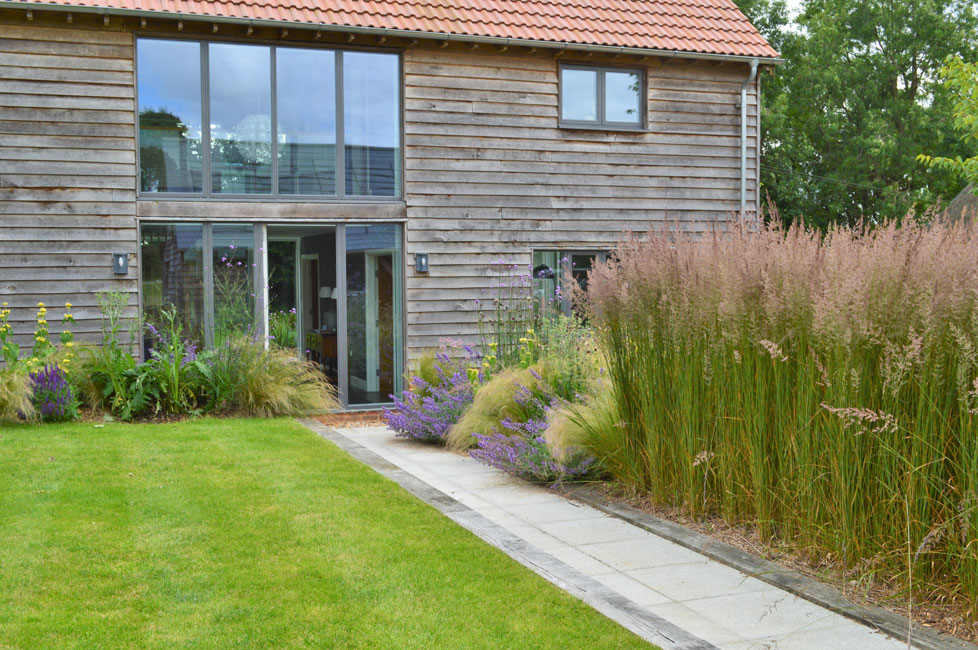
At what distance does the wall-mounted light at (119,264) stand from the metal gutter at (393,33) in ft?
8.21

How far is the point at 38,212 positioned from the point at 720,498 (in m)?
7.85

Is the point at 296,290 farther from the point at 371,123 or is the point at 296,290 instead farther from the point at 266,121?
the point at 371,123

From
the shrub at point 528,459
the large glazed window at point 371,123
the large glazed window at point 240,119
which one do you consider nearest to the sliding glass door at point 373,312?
the large glazed window at point 371,123

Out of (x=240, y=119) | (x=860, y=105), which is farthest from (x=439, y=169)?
(x=860, y=105)

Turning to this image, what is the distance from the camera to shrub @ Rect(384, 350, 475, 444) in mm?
8305

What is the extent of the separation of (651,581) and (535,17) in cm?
907

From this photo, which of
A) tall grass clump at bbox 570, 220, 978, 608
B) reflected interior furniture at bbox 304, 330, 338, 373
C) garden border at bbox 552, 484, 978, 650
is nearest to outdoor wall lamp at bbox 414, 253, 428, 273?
reflected interior furniture at bbox 304, 330, 338, 373

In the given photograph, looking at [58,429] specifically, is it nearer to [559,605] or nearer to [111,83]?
[111,83]

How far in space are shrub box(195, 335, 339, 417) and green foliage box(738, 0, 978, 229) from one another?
794 inches

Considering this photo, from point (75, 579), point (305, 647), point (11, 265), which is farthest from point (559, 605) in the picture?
point (11, 265)

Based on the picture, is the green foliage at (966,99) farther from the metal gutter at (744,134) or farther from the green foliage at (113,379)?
the green foliage at (113,379)

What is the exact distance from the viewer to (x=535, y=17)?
11852 mm

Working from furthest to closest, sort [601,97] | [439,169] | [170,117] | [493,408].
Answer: [601,97] < [439,169] < [170,117] < [493,408]

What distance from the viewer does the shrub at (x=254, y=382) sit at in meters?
9.73
